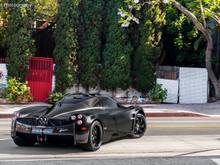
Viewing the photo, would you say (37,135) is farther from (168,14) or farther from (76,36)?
(168,14)

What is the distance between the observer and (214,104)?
2767 cm

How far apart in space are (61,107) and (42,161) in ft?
7.64

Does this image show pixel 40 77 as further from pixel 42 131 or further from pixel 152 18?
pixel 42 131

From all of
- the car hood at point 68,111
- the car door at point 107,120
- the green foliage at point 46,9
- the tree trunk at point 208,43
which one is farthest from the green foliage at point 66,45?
the car hood at point 68,111

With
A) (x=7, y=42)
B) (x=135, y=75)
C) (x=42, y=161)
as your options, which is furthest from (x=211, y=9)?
(x=42, y=161)

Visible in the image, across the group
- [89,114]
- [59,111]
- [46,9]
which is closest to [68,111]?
[59,111]

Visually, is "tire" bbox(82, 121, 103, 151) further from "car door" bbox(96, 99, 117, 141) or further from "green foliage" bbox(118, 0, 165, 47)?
"green foliage" bbox(118, 0, 165, 47)

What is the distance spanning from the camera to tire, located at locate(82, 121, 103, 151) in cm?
1281

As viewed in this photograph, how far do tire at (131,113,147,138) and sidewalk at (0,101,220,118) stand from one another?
302 inches

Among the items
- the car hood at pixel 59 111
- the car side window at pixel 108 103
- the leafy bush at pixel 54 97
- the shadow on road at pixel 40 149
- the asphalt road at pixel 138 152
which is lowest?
the shadow on road at pixel 40 149

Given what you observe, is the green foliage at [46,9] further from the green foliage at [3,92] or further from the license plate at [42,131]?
the license plate at [42,131]

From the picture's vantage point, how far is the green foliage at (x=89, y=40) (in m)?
28.2

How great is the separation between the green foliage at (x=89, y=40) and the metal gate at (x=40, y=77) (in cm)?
155

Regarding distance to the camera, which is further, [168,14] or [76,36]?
[168,14]
